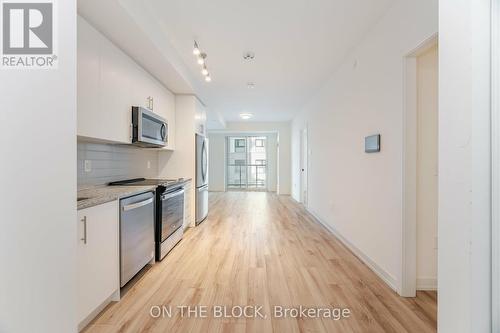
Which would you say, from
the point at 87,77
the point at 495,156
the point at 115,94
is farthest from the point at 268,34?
the point at 495,156

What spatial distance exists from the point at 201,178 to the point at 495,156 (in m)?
4.17

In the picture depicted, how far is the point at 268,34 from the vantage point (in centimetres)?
274

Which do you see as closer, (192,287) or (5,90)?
(5,90)

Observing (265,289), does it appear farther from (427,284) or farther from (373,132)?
(373,132)

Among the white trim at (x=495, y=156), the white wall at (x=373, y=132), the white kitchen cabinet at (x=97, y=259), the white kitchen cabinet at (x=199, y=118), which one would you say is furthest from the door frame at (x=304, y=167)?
the white trim at (x=495, y=156)

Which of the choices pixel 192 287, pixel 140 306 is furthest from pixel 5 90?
pixel 192 287

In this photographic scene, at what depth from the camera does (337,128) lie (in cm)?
378

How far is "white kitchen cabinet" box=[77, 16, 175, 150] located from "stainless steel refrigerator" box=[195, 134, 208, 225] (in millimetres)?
1490

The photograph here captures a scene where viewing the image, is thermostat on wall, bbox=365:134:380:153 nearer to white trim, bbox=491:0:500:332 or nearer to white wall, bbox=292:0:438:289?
white wall, bbox=292:0:438:289

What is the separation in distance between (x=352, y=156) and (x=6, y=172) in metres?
3.19

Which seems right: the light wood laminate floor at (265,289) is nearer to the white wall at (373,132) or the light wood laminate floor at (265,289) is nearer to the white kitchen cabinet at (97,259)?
the white kitchen cabinet at (97,259)

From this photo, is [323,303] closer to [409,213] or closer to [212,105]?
[409,213]

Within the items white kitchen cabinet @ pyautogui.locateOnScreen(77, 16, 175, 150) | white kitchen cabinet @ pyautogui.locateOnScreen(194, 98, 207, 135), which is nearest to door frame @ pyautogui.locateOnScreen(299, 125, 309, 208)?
white kitchen cabinet @ pyautogui.locateOnScreen(194, 98, 207, 135)

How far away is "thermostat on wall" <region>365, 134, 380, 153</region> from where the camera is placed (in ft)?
8.11
